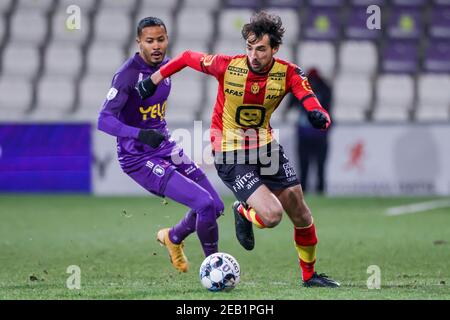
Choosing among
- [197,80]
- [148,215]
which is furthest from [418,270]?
[197,80]

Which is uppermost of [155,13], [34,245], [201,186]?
[155,13]

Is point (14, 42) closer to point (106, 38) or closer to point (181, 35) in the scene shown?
point (106, 38)

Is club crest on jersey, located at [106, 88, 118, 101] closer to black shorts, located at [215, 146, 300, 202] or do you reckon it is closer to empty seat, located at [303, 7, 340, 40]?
black shorts, located at [215, 146, 300, 202]

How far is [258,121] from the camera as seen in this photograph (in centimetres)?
765

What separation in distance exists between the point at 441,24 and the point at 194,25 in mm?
4033

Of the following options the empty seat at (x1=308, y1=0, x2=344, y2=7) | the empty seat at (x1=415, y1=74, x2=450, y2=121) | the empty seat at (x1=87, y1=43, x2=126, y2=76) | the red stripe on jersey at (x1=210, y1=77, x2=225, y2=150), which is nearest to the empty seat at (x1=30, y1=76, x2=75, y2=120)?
the empty seat at (x1=87, y1=43, x2=126, y2=76)

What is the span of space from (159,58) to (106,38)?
9.55 m

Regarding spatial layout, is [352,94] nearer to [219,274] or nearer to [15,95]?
[15,95]

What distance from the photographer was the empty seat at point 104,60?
16.8m

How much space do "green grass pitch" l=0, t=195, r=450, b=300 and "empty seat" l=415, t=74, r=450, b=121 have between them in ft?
7.12

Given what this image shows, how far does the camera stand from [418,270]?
28.4 feet

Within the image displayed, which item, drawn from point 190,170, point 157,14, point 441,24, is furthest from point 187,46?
point 190,170

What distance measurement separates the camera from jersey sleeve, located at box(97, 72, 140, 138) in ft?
25.1

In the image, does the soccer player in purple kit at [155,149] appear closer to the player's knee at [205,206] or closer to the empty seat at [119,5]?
the player's knee at [205,206]
